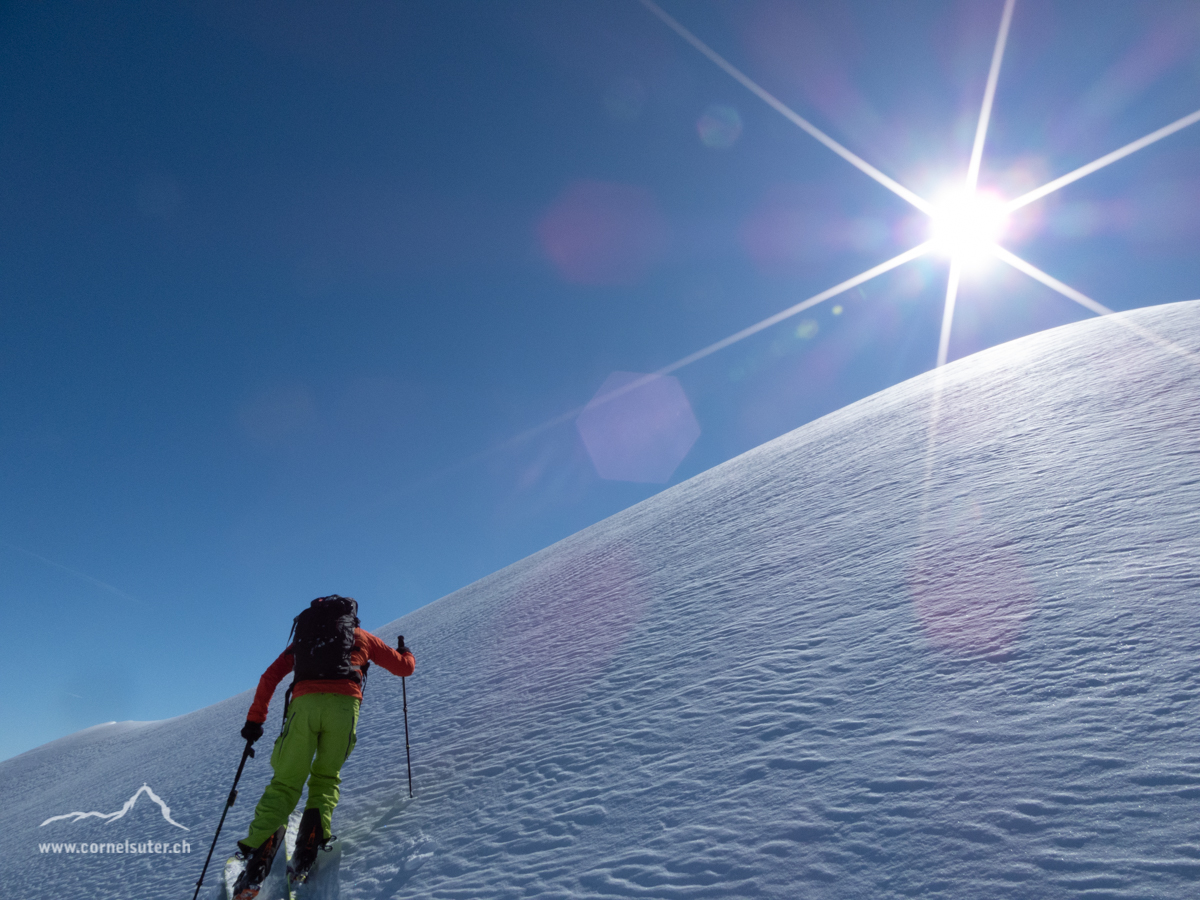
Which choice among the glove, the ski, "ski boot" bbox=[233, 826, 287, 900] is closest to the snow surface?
the ski

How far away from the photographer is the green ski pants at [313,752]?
3213mm

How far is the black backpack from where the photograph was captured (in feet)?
11.4

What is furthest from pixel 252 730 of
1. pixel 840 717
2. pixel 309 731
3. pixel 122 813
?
pixel 122 813

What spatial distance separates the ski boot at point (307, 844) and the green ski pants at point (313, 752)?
29 millimetres

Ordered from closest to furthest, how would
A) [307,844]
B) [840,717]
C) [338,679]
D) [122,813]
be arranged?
[840,717]
[307,844]
[338,679]
[122,813]

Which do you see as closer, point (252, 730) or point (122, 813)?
point (252, 730)

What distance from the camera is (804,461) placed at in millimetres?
11156

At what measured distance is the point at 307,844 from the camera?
325 cm

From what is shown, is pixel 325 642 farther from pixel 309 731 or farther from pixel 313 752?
pixel 313 752

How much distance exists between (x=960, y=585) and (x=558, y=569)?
27.0 ft

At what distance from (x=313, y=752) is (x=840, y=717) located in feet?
9.22

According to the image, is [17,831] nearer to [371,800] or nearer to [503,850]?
[371,800]

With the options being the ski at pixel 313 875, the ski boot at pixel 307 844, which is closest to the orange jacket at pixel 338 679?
the ski boot at pixel 307 844

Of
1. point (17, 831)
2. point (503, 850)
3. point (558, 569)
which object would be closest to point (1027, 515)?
point (503, 850)
